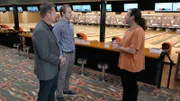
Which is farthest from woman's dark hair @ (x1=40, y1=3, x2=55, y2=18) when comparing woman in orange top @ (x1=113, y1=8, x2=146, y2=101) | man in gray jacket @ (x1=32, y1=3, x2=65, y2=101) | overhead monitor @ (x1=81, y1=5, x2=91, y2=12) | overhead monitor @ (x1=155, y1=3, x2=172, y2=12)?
overhead monitor @ (x1=81, y1=5, x2=91, y2=12)

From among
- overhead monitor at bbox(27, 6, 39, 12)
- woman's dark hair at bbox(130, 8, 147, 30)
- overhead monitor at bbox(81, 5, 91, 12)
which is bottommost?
woman's dark hair at bbox(130, 8, 147, 30)

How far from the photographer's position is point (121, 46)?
231 cm

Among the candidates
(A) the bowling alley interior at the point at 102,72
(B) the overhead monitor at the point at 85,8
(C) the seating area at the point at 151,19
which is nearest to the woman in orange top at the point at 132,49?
(A) the bowling alley interior at the point at 102,72

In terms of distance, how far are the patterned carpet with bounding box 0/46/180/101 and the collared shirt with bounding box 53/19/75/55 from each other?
0.96 m

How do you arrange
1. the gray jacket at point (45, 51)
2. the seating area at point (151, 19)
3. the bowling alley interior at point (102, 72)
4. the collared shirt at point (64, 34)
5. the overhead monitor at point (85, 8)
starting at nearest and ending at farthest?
1. the gray jacket at point (45, 51)
2. the collared shirt at point (64, 34)
3. the bowling alley interior at point (102, 72)
4. the overhead monitor at point (85, 8)
5. the seating area at point (151, 19)

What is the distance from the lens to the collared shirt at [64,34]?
2.49m

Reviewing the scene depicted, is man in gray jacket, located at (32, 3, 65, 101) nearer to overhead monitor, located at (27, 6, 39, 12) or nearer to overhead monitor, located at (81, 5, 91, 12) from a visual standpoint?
overhead monitor, located at (81, 5, 91, 12)

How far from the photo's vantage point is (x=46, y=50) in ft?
5.82

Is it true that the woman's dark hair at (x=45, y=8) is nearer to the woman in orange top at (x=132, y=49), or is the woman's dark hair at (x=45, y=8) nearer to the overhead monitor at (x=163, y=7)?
the woman in orange top at (x=132, y=49)

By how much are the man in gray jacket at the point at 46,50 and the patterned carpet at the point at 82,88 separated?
1098mm

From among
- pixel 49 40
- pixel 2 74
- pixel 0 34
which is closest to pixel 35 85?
pixel 2 74

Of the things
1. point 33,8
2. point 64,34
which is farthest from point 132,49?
point 33,8

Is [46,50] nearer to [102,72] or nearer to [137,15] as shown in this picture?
[137,15]

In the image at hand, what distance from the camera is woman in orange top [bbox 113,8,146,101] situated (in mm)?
2127
